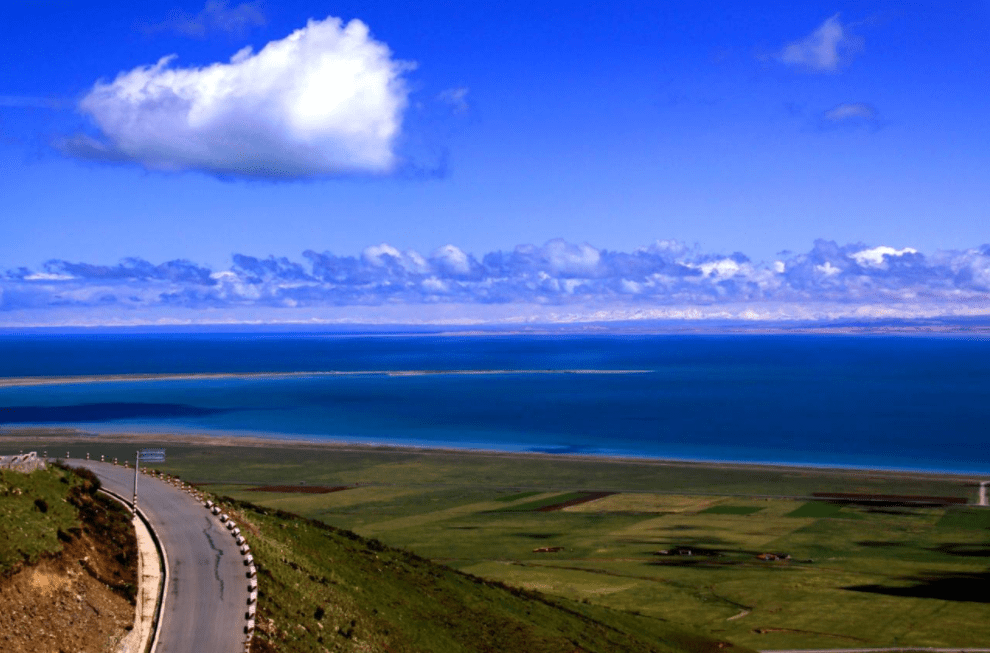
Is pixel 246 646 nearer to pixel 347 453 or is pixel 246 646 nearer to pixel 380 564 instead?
pixel 380 564

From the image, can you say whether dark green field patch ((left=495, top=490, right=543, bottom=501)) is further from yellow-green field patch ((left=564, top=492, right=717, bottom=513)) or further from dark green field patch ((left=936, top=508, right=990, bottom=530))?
dark green field patch ((left=936, top=508, right=990, bottom=530))

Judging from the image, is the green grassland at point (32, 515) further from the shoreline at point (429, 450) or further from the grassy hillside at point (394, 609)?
the shoreline at point (429, 450)

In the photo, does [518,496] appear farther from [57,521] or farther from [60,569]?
[60,569]

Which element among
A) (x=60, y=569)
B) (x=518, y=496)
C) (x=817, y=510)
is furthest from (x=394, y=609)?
(x=817, y=510)

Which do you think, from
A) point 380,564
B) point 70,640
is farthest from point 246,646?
point 380,564

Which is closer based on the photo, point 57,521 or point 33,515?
point 33,515

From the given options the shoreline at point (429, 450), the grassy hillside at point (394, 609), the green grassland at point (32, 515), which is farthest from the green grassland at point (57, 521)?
the shoreline at point (429, 450)

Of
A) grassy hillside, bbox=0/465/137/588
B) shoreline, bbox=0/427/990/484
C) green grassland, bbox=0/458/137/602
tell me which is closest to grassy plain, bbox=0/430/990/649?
shoreline, bbox=0/427/990/484
